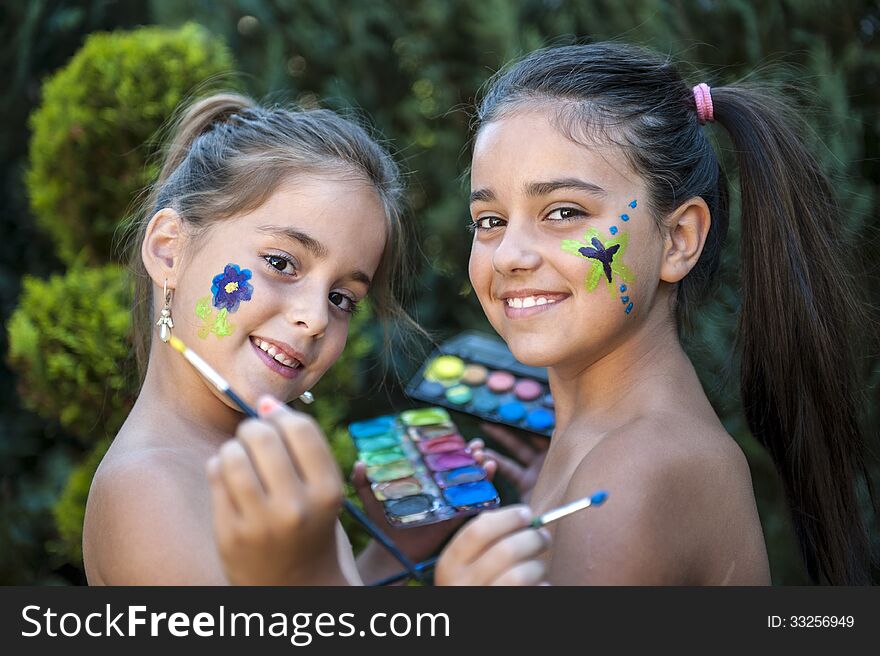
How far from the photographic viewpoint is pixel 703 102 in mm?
1808

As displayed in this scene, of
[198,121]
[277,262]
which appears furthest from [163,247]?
[198,121]

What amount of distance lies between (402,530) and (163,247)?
84cm

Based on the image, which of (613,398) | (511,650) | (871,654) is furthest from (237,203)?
(871,654)

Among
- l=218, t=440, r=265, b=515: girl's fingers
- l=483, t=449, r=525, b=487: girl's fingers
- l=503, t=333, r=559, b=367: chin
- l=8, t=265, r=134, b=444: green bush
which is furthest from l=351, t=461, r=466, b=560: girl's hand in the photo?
l=218, t=440, r=265, b=515: girl's fingers

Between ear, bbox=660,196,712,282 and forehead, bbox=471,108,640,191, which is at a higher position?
→ forehead, bbox=471,108,640,191

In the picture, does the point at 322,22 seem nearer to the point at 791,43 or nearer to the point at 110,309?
the point at 110,309

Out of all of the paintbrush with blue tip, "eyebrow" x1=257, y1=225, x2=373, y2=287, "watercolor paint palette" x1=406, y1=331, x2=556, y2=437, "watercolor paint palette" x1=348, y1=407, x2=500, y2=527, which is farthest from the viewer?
"watercolor paint palette" x1=406, y1=331, x2=556, y2=437

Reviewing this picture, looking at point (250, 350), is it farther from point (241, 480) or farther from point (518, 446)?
point (518, 446)

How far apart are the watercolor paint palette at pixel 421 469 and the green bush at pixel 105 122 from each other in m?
1.15

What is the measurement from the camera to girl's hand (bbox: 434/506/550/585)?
1208 millimetres

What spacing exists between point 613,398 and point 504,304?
10.0 inches

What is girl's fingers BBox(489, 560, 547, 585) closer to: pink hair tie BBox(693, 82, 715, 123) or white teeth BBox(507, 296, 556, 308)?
white teeth BBox(507, 296, 556, 308)

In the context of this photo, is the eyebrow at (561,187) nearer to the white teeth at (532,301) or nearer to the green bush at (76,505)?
the white teeth at (532,301)

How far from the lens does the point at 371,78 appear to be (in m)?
3.46
